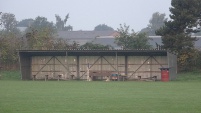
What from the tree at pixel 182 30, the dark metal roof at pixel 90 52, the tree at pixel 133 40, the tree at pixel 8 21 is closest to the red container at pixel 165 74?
the dark metal roof at pixel 90 52

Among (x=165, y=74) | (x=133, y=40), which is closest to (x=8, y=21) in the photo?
(x=133, y=40)

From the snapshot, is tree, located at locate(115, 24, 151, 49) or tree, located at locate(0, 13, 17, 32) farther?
tree, located at locate(0, 13, 17, 32)

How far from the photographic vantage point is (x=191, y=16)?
161 ft

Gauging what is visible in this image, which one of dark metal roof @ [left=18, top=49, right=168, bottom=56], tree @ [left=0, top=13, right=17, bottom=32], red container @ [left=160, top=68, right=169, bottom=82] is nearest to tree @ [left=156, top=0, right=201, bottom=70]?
dark metal roof @ [left=18, top=49, right=168, bottom=56]

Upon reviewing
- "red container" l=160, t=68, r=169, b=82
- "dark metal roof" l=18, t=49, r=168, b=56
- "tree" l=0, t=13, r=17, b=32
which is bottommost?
"red container" l=160, t=68, r=169, b=82

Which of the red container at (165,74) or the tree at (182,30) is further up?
the tree at (182,30)

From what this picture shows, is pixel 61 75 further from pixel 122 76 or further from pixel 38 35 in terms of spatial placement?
pixel 38 35

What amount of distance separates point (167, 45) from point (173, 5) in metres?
A: 4.87

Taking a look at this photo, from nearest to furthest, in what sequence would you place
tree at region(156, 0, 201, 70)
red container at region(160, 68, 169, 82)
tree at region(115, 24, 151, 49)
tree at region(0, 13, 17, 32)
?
red container at region(160, 68, 169, 82), tree at region(156, 0, 201, 70), tree at region(115, 24, 151, 49), tree at region(0, 13, 17, 32)

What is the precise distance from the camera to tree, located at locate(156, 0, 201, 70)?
160 feet

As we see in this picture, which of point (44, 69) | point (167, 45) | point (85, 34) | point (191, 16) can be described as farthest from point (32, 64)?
point (85, 34)

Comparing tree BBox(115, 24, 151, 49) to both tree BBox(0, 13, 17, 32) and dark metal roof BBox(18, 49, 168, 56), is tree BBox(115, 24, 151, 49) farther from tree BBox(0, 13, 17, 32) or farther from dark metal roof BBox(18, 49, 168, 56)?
tree BBox(0, 13, 17, 32)

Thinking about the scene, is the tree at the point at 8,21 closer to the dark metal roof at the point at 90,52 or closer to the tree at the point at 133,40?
the tree at the point at 133,40

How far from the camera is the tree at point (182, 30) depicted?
4878cm
